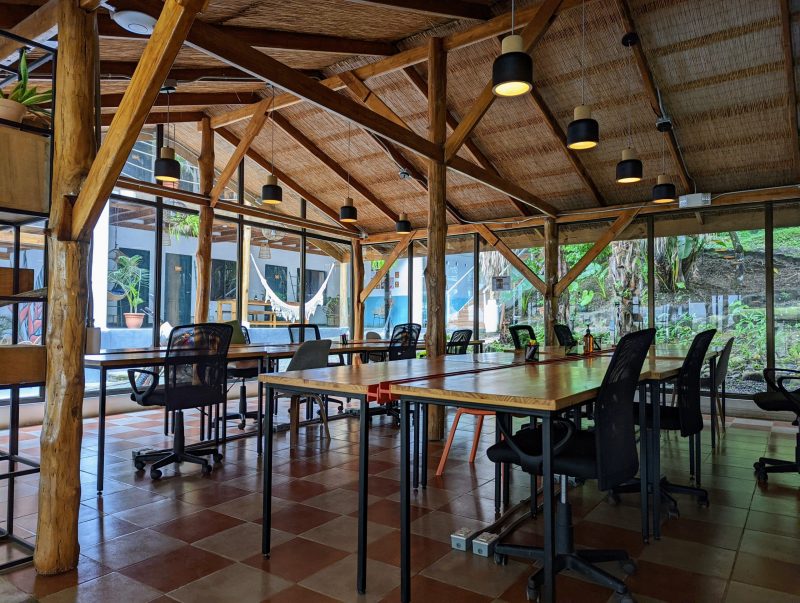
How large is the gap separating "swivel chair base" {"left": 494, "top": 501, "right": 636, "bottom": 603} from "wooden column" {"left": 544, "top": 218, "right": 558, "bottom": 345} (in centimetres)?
624

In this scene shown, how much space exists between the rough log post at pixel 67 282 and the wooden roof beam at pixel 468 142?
4686 mm

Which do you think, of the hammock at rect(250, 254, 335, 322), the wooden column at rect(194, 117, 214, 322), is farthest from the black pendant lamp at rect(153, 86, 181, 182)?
the hammock at rect(250, 254, 335, 322)

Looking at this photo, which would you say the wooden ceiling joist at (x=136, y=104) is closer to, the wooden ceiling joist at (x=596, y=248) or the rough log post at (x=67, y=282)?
the rough log post at (x=67, y=282)

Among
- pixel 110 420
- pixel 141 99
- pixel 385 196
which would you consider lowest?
pixel 110 420

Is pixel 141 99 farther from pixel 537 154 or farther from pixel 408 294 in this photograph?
pixel 408 294

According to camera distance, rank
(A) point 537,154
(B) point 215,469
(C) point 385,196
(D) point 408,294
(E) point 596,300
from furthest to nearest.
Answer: (D) point 408,294, (C) point 385,196, (E) point 596,300, (A) point 537,154, (B) point 215,469

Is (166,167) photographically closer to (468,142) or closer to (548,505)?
(468,142)

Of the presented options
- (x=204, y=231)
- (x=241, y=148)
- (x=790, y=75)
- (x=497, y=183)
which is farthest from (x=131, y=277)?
(x=790, y=75)

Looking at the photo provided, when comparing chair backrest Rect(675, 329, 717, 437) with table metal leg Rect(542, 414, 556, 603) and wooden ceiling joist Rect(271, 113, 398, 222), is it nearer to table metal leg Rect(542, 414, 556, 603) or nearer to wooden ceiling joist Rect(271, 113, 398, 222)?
table metal leg Rect(542, 414, 556, 603)

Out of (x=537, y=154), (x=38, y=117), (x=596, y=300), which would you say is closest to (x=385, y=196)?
(x=537, y=154)

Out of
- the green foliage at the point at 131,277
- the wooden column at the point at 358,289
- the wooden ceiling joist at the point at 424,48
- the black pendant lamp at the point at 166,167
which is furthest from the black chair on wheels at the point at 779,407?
the wooden column at the point at 358,289

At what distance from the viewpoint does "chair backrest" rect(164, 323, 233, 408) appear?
396 centimetres

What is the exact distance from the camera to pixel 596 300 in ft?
28.0

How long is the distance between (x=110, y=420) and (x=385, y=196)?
5.64 m
